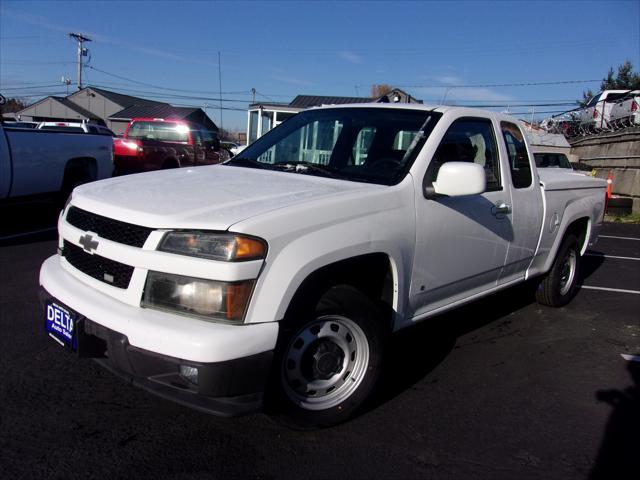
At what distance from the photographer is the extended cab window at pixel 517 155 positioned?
14.0 feet

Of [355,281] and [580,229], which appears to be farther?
[580,229]

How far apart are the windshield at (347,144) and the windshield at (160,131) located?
11.3 metres

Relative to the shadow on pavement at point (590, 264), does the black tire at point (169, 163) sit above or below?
above

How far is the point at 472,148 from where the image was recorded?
3.96 m

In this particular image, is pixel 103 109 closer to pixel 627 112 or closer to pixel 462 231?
pixel 627 112

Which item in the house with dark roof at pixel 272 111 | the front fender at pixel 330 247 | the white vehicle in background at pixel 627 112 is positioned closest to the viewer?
the front fender at pixel 330 247

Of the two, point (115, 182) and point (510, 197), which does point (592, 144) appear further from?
point (115, 182)

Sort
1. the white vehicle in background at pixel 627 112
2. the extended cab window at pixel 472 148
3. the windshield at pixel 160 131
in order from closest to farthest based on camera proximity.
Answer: the extended cab window at pixel 472 148 < the windshield at pixel 160 131 < the white vehicle in background at pixel 627 112

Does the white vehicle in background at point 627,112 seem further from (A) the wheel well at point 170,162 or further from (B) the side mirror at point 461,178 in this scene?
(B) the side mirror at point 461,178

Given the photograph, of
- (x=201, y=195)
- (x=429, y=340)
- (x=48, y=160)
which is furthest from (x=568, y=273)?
(x=48, y=160)

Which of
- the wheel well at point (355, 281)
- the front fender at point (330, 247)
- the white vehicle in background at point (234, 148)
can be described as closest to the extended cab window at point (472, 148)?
the front fender at point (330, 247)

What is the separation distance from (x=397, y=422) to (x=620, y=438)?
1.27 m

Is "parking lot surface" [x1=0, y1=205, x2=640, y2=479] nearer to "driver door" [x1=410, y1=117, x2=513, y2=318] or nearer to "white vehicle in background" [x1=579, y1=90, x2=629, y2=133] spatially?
"driver door" [x1=410, y1=117, x2=513, y2=318]

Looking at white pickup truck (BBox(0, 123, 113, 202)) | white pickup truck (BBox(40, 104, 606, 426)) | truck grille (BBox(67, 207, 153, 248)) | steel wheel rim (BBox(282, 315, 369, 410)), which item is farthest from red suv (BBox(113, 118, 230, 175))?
steel wheel rim (BBox(282, 315, 369, 410))
